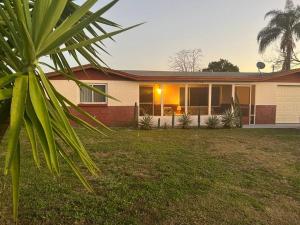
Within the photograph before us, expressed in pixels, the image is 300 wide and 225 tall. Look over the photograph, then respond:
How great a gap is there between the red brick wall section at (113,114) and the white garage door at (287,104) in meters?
8.50

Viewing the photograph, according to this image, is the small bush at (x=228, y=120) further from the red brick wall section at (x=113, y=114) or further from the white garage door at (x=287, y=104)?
the red brick wall section at (x=113, y=114)

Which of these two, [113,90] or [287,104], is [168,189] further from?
[287,104]

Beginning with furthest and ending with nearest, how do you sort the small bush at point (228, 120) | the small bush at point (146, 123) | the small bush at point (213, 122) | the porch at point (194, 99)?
the porch at point (194, 99) → the small bush at point (228, 120) → the small bush at point (213, 122) → the small bush at point (146, 123)

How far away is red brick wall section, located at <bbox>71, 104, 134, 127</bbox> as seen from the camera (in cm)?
1659

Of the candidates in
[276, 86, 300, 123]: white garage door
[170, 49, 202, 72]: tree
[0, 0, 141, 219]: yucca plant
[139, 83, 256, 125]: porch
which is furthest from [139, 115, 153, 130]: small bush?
[170, 49, 202, 72]: tree

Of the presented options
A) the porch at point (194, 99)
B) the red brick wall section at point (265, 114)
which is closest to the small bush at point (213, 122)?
the porch at point (194, 99)

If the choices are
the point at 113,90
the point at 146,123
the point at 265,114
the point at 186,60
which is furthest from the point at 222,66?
the point at 146,123

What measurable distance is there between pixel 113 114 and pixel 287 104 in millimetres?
10012

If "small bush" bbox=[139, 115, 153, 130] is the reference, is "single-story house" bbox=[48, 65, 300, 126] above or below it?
above

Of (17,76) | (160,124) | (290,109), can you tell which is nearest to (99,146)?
(160,124)

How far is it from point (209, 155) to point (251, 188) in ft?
10.0

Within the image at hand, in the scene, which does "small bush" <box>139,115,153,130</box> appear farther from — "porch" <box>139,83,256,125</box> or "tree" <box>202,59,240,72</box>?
"tree" <box>202,59,240,72</box>

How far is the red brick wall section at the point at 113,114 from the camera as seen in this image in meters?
16.6

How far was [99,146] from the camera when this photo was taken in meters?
10.2
